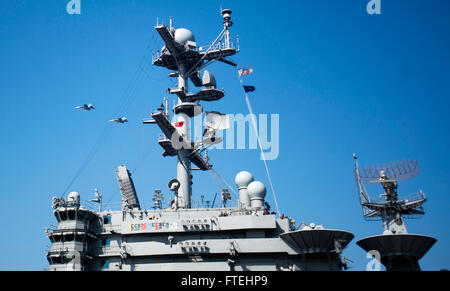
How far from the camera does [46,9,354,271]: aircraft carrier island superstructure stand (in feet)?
97.9

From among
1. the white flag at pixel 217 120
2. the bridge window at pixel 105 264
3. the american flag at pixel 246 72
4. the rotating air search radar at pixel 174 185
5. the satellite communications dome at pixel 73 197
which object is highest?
the american flag at pixel 246 72

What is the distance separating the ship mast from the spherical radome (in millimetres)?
5511

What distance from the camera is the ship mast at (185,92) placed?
37.4 m

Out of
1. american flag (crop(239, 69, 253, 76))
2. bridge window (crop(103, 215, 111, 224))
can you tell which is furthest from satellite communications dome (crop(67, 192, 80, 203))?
american flag (crop(239, 69, 253, 76))

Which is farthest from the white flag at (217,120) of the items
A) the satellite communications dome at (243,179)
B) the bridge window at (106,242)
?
the bridge window at (106,242)

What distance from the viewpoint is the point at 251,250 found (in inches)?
1183

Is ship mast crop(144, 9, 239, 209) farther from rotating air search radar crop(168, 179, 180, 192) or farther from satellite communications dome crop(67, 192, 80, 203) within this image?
satellite communications dome crop(67, 192, 80, 203)

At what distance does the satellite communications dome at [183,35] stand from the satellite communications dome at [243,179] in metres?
13.3

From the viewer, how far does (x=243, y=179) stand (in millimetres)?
35562

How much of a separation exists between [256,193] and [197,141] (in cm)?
761

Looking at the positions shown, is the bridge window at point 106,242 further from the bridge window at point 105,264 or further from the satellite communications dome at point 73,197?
the satellite communications dome at point 73,197
